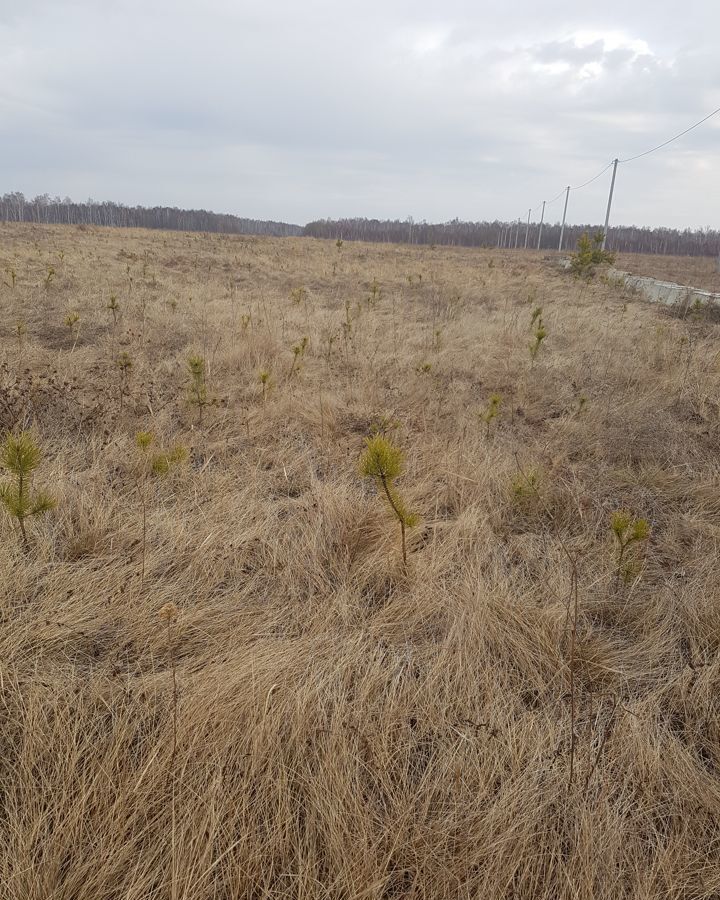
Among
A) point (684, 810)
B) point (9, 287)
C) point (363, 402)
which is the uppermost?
point (9, 287)

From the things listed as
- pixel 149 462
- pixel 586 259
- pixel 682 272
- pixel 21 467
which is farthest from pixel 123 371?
pixel 682 272

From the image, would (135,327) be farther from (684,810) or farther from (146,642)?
(684,810)

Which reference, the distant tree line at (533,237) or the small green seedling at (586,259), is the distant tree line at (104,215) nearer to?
the distant tree line at (533,237)

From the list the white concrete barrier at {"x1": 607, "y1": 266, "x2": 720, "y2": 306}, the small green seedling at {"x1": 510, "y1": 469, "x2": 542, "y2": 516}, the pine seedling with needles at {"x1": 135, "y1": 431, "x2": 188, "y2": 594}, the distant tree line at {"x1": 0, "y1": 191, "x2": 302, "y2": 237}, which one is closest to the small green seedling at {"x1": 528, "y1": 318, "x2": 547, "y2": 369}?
the small green seedling at {"x1": 510, "y1": 469, "x2": 542, "y2": 516}

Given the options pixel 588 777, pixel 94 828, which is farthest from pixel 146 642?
pixel 588 777

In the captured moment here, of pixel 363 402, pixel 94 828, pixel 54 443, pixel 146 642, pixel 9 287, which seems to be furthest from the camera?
pixel 9 287

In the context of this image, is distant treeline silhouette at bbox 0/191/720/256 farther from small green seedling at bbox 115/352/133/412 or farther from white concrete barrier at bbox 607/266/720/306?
small green seedling at bbox 115/352/133/412

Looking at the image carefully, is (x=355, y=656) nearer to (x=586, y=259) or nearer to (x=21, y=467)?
(x=21, y=467)

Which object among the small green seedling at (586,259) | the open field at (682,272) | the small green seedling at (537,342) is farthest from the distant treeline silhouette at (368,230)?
the small green seedling at (537,342)

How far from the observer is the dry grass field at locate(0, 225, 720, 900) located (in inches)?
41.3

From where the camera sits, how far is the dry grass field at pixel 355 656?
41.3 inches

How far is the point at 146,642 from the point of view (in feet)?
5.27

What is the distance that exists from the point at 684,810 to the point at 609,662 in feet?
1.55

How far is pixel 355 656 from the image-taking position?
1572 mm
